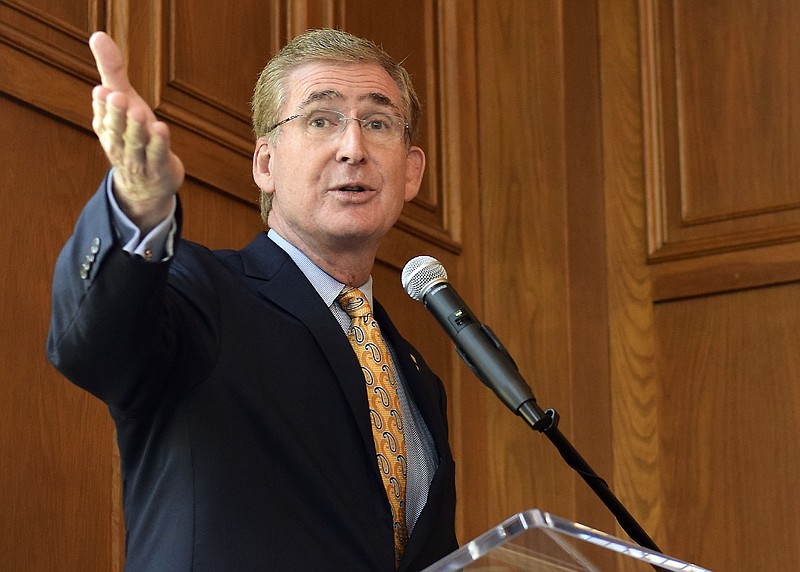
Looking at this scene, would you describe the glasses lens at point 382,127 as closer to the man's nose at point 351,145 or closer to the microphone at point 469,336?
the man's nose at point 351,145

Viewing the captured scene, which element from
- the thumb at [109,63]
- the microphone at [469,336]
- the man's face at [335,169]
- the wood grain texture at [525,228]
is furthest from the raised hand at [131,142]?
the wood grain texture at [525,228]

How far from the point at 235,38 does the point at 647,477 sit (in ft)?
5.81

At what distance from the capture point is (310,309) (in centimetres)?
206

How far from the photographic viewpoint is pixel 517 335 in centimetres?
397

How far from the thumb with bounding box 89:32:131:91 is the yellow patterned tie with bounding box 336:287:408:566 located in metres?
0.82

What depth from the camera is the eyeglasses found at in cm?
236

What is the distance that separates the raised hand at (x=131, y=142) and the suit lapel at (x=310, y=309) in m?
0.57

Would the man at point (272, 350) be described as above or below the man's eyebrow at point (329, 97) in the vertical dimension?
below

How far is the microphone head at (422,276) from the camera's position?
180 centimetres

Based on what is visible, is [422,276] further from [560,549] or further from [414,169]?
A: [414,169]

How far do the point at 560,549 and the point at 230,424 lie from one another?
2.48ft

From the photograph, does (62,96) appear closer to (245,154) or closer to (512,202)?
(245,154)

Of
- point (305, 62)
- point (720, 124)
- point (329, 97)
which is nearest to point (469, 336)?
point (329, 97)

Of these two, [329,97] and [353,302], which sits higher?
[329,97]
